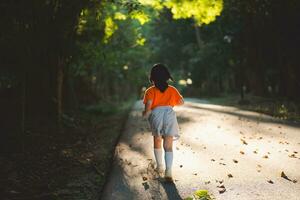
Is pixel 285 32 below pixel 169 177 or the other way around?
the other way around

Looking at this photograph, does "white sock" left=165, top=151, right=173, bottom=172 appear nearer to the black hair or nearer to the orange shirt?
the orange shirt

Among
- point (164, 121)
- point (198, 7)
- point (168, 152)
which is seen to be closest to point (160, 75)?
point (164, 121)

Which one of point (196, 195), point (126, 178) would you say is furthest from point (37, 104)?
point (196, 195)

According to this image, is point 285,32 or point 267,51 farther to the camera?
point 267,51

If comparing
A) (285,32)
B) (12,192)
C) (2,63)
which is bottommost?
(12,192)

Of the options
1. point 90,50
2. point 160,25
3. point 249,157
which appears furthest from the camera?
point 160,25

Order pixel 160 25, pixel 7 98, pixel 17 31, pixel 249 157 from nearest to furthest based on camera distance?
pixel 249 157 → pixel 17 31 → pixel 7 98 → pixel 160 25

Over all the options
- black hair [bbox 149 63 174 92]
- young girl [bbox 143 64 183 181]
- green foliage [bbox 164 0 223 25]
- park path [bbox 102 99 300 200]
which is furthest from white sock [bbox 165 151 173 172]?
green foliage [bbox 164 0 223 25]

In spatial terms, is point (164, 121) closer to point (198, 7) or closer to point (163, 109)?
point (163, 109)

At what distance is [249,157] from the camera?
9250 millimetres

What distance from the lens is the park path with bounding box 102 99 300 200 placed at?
22.1 ft

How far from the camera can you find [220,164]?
28.3 feet

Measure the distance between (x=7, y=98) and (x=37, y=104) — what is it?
6.61ft

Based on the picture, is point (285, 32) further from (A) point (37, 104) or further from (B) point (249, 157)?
(B) point (249, 157)
